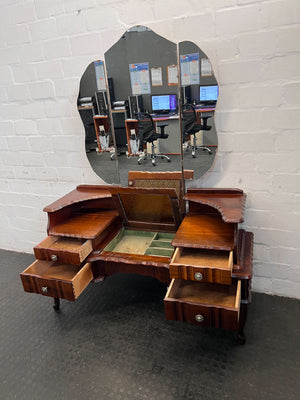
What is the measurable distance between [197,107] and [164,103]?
7.5 inches

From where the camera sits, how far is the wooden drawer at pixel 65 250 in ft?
5.70

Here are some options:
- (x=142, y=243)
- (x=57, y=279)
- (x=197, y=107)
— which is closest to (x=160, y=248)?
(x=142, y=243)

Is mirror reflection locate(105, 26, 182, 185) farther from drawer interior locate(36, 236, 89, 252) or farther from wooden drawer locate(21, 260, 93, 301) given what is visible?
wooden drawer locate(21, 260, 93, 301)

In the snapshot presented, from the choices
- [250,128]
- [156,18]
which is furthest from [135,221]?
[156,18]

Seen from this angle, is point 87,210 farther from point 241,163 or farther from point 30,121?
point 241,163

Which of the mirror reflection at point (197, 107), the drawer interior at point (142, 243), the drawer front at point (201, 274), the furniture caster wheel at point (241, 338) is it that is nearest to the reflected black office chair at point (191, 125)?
the mirror reflection at point (197, 107)

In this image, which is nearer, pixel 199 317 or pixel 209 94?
pixel 199 317

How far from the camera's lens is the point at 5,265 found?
2.81 m

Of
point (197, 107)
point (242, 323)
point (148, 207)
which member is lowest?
point (242, 323)

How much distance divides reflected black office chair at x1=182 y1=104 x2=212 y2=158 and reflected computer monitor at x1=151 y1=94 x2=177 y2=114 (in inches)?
2.5

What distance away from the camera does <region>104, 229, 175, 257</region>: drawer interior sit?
73.4 inches

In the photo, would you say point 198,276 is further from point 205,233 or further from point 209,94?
point 209,94

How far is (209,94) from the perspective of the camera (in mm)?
1760

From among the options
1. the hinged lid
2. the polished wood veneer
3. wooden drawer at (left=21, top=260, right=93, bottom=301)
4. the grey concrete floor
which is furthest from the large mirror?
the grey concrete floor
